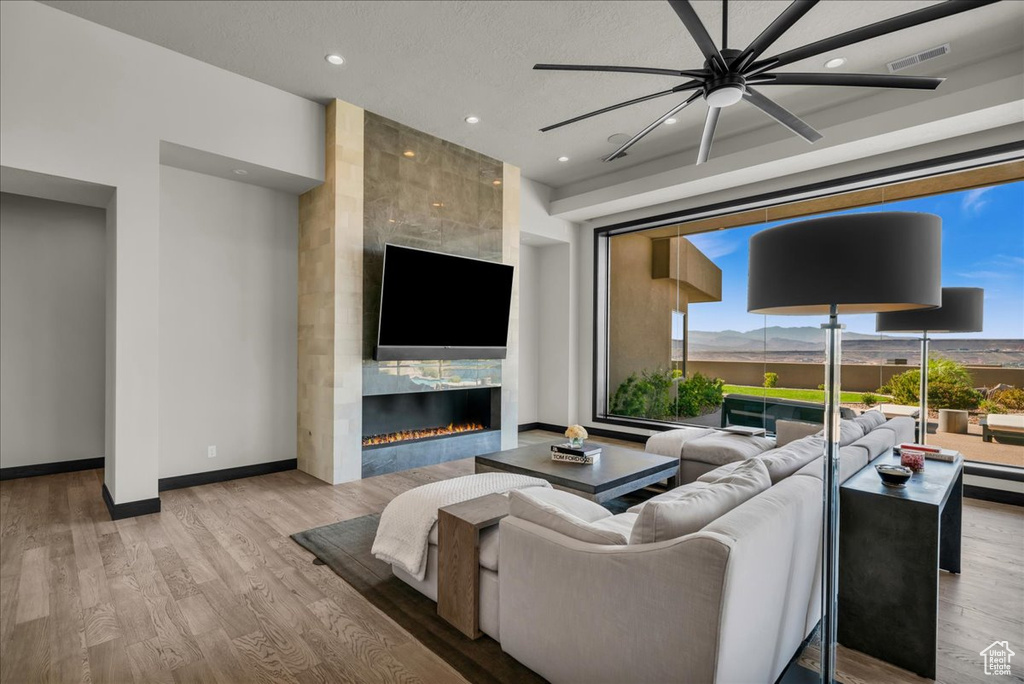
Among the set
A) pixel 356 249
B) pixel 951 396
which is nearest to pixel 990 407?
pixel 951 396

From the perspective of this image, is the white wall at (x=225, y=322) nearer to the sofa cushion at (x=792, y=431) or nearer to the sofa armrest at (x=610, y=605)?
the sofa armrest at (x=610, y=605)

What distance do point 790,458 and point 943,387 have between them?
11.6 ft

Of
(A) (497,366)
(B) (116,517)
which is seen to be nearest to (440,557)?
(B) (116,517)

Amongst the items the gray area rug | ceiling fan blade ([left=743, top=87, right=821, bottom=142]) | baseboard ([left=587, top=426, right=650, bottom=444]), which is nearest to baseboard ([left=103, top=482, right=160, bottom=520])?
the gray area rug

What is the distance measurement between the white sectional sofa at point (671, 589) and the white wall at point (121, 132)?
3.06 meters

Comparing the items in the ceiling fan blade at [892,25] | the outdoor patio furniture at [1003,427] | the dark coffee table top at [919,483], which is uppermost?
the ceiling fan blade at [892,25]

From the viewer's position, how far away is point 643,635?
1456mm

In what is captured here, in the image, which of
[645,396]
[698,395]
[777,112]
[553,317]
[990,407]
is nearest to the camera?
[777,112]

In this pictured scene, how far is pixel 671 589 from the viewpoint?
139 cm

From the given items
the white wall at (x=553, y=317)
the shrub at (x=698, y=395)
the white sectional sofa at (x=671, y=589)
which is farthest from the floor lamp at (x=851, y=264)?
the white wall at (x=553, y=317)

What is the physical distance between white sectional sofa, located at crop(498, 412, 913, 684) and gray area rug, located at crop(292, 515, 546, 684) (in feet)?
0.32

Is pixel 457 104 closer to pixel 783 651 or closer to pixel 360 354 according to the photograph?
pixel 360 354

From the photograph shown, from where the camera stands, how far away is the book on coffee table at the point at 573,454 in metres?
3.56

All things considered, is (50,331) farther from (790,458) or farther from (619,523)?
(790,458)
